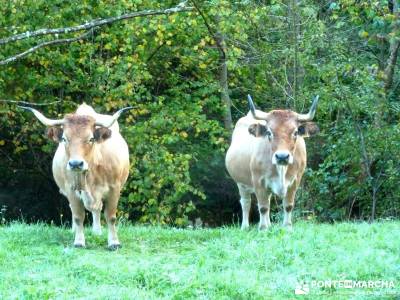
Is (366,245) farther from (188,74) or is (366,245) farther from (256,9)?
(188,74)

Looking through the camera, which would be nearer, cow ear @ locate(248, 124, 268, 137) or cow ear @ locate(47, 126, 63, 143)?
cow ear @ locate(47, 126, 63, 143)

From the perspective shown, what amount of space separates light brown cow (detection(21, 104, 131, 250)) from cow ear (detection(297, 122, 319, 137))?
2.68 m

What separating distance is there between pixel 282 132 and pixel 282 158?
20.4 inches

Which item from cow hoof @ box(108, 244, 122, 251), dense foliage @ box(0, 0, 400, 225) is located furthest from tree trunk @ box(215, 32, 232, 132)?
cow hoof @ box(108, 244, 122, 251)

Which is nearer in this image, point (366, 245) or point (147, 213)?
point (366, 245)

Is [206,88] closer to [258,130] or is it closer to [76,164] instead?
[258,130]

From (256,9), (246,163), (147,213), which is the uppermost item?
(256,9)

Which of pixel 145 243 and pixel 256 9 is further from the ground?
pixel 256 9

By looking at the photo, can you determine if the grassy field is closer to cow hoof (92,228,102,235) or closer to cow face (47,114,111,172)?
cow hoof (92,228,102,235)

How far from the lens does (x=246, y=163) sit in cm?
1420

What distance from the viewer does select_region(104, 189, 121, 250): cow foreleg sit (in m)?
12.0

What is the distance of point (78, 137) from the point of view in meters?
11.7

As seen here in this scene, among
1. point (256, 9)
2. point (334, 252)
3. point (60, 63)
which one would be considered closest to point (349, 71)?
point (256, 9)

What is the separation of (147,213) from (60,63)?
3.77m
